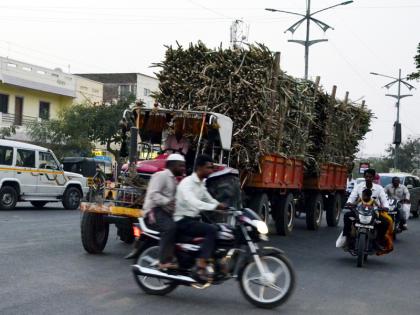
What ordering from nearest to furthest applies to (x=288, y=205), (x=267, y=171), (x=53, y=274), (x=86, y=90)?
(x=53, y=274)
(x=267, y=171)
(x=288, y=205)
(x=86, y=90)

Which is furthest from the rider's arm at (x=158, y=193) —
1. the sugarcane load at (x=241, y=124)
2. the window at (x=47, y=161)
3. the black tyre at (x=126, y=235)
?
the window at (x=47, y=161)

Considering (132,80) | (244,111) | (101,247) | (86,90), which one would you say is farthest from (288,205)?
(132,80)

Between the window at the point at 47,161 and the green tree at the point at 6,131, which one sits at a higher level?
the green tree at the point at 6,131

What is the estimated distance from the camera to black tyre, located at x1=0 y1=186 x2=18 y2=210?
19.2 meters

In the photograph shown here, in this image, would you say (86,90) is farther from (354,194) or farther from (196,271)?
(196,271)

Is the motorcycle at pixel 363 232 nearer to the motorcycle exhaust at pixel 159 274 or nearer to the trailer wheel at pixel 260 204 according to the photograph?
the trailer wheel at pixel 260 204

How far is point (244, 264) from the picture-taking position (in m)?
6.93

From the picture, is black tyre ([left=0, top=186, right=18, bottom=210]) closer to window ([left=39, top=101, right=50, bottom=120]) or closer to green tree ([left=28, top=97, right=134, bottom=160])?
green tree ([left=28, top=97, right=134, bottom=160])

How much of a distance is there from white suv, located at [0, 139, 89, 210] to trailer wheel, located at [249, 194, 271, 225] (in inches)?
339

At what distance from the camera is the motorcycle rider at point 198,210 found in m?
6.86

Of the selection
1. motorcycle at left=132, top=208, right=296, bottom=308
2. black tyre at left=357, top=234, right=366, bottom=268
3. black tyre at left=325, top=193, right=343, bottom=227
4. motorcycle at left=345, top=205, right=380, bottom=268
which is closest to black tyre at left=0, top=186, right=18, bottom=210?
black tyre at left=325, top=193, right=343, bottom=227

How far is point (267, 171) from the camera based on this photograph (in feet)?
45.2

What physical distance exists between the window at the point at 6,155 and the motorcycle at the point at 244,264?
1301 centimetres

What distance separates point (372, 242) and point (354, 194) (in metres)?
0.91
